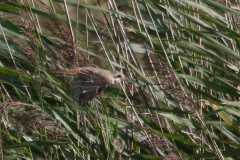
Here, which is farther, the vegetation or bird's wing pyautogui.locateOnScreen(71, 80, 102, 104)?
the vegetation

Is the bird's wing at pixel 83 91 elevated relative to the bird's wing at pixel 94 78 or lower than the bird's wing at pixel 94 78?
lower

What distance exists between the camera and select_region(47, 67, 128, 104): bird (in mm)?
1706

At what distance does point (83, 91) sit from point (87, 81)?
0.43 ft

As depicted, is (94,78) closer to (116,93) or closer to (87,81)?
(87,81)

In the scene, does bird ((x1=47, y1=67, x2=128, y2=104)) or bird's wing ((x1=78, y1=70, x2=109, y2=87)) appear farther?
bird's wing ((x1=78, y1=70, x2=109, y2=87))

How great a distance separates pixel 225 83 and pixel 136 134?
64cm

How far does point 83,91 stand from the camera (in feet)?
5.68

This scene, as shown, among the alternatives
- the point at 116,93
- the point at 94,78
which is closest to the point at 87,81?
the point at 94,78

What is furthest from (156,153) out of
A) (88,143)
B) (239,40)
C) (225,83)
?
(239,40)

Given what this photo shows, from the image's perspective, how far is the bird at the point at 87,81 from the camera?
171 centimetres

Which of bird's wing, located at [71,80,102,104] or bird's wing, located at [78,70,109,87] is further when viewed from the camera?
bird's wing, located at [78,70,109,87]

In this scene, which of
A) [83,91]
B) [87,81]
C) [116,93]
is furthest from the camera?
[116,93]

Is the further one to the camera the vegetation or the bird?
the vegetation

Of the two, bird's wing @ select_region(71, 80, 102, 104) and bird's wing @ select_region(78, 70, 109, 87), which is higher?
bird's wing @ select_region(78, 70, 109, 87)
